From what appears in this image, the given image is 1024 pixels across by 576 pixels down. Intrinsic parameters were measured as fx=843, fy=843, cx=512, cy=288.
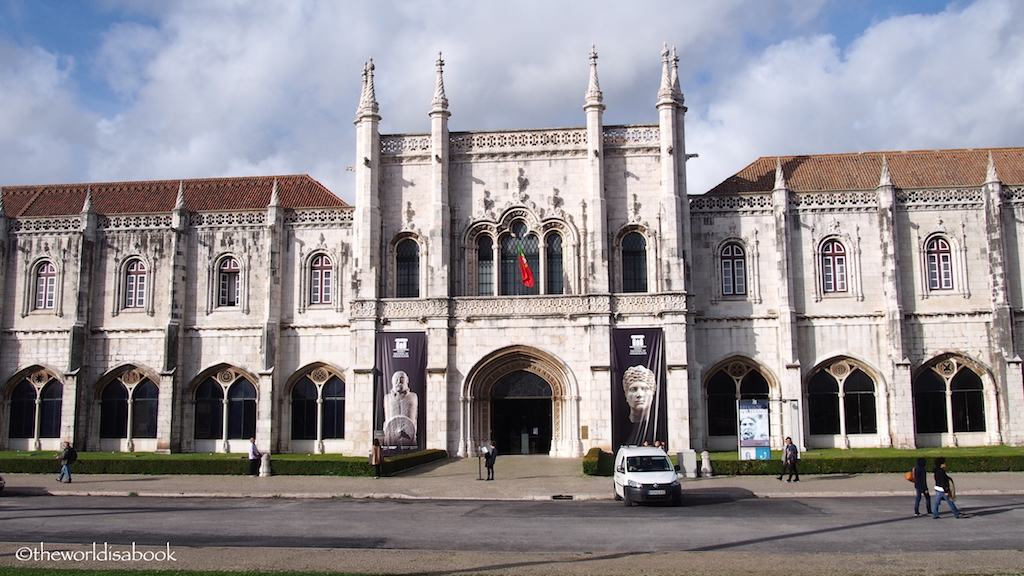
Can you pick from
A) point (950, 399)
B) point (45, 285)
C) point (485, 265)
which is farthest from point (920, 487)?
point (45, 285)

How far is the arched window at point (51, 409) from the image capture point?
41812 mm

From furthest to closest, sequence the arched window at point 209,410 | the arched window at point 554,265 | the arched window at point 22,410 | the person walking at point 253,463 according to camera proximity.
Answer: the arched window at point 22,410 < the arched window at point 209,410 < the arched window at point 554,265 < the person walking at point 253,463

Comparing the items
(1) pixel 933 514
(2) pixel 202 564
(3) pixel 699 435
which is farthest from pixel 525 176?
(2) pixel 202 564

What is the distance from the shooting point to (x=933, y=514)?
67.4 feet

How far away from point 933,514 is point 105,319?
1481 inches

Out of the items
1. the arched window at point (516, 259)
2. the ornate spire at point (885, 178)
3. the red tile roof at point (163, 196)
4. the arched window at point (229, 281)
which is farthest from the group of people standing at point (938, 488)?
the arched window at point (229, 281)

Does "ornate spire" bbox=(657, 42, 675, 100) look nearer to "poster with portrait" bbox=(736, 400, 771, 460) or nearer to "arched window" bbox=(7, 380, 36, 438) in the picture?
"poster with portrait" bbox=(736, 400, 771, 460)

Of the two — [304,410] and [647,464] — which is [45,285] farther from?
[647,464]

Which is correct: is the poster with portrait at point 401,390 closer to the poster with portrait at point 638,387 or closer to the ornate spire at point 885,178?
the poster with portrait at point 638,387

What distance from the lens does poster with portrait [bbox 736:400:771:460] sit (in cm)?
3062

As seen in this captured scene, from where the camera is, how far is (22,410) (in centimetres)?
4222

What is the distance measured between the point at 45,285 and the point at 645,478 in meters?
34.0

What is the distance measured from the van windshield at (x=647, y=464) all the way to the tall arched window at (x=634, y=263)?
613 inches

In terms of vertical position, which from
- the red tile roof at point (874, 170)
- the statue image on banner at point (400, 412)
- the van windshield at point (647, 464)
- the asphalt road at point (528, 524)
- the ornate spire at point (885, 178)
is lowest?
the asphalt road at point (528, 524)
